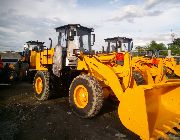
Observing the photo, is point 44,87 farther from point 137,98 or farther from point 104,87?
point 137,98

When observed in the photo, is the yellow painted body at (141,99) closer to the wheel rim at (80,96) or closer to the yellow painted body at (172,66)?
the wheel rim at (80,96)

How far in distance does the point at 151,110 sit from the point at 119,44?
28.2ft

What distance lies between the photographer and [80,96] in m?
6.80

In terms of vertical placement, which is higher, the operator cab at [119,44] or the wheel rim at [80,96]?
the operator cab at [119,44]

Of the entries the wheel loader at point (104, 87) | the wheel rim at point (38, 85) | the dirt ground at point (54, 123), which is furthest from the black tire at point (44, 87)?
the dirt ground at point (54, 123)

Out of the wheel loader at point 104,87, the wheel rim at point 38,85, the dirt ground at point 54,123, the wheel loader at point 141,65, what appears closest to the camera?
the wheel loader at point 104,87

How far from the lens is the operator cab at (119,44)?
13.3 metres

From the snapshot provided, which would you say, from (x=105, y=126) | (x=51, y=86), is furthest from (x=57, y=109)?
(x=105, y=126)

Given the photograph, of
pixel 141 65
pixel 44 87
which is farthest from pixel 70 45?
pixel 141 65

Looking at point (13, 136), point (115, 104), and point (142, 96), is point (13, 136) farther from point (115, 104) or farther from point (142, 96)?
point (115, 104)

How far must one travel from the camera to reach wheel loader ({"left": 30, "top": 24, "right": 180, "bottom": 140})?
16.1ft

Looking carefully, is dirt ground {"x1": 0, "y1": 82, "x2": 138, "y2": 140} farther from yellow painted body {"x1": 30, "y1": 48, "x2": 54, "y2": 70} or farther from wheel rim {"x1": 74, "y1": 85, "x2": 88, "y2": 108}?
yellow painted body {"x1": 30, "y1": 48, "x2": 54, "y2": 70}

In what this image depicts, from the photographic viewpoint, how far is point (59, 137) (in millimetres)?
5215

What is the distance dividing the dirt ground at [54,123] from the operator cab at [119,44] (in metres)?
5.54
